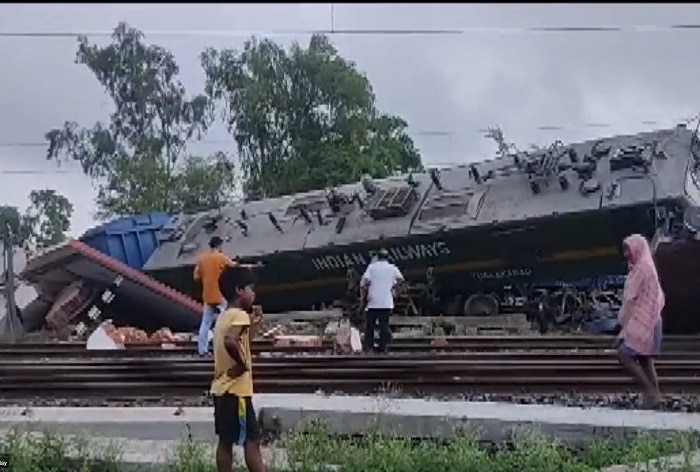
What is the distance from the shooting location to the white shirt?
520 inches

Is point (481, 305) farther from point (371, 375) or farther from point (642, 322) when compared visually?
point (642, 322)

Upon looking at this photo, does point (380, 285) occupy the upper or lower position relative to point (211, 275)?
lower

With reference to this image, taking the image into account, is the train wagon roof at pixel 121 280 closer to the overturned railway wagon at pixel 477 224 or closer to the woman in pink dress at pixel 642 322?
the overturned railway wagon at pixel 477 224

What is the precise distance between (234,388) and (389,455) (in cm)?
105

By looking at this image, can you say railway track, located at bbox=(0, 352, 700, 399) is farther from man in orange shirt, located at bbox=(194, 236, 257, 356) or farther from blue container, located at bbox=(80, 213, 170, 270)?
blue container, located at bbox=(80, 213, 170, 270)

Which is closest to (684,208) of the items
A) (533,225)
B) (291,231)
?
(533,225)

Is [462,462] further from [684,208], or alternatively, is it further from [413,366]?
[684,208]

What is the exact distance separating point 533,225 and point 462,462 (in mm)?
12567

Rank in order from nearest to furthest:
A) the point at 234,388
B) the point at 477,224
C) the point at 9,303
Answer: the point at 234,388
the point at 477,224
the point at 9,303

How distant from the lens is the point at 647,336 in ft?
28.0

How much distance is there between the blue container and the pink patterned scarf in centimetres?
1536

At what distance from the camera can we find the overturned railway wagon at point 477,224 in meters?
18.0

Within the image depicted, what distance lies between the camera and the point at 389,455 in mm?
6414

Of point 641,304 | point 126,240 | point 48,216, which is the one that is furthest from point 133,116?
point 641,304
